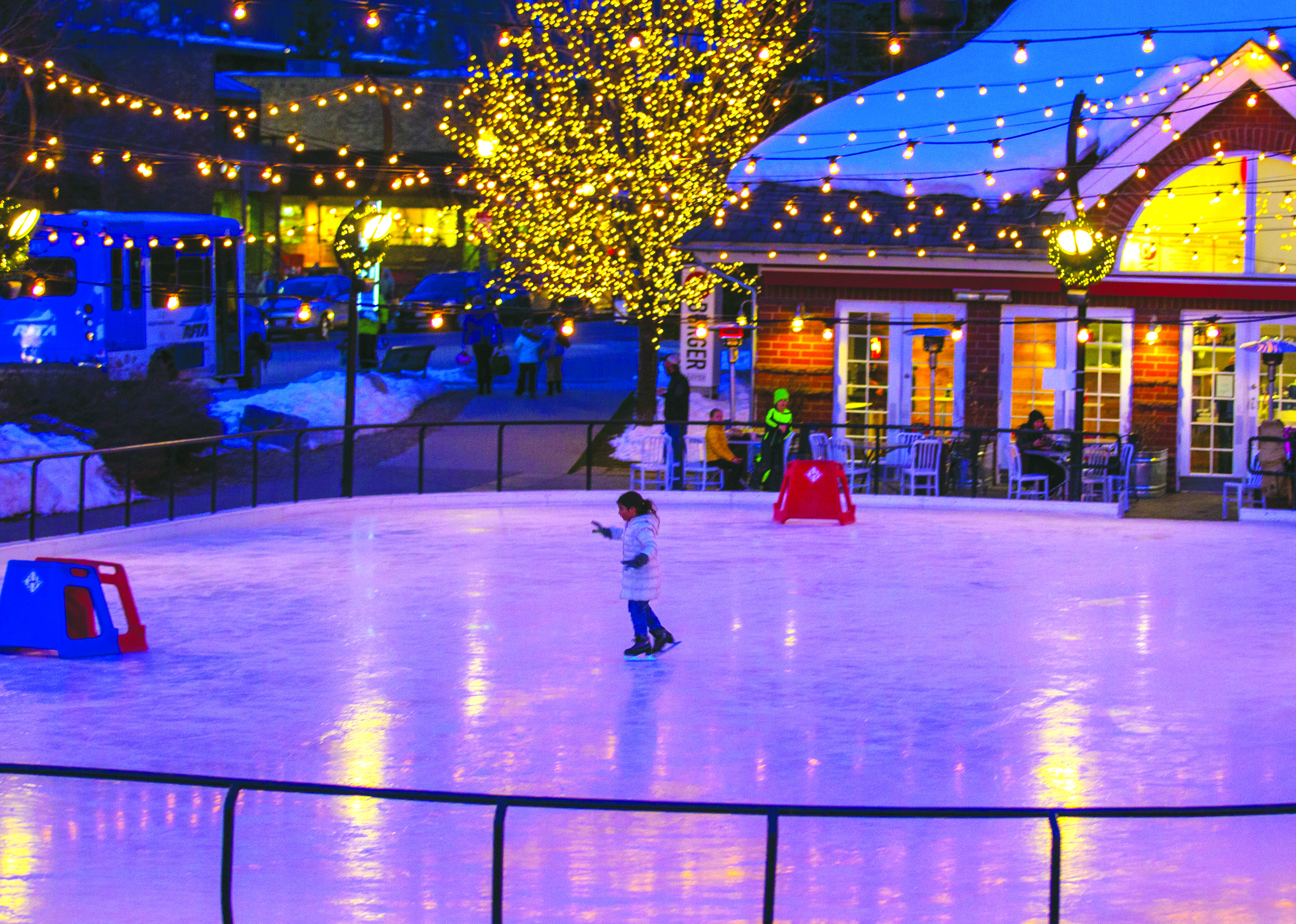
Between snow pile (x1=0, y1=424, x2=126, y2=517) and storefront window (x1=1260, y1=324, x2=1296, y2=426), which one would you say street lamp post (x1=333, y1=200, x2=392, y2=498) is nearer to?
snow pile (x1=0, y1=424, x2=126, y2=517)

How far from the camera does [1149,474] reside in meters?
22.7

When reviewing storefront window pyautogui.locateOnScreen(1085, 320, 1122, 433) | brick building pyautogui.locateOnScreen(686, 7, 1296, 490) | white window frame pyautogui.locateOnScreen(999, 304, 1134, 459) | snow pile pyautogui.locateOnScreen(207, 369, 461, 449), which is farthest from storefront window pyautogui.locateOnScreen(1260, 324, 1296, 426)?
snow pile pyautogui.locateOnScreen(207, 369, 461, 449)

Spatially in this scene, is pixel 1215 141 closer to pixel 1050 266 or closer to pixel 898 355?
pixel 1050 266

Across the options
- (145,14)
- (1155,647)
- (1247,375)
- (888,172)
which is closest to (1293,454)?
(1247,375)

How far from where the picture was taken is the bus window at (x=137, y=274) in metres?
27.2

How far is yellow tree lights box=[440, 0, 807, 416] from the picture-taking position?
26391mm

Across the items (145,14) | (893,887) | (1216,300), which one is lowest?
(893,887)

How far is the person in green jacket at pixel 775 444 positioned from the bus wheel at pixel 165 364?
408 inches

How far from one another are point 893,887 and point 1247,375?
18.8m

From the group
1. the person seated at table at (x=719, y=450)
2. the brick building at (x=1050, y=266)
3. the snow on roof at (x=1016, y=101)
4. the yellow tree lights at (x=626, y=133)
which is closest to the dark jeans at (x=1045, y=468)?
the brick building at (x=1050, y=266)

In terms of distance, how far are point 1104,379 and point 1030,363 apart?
1165 mm

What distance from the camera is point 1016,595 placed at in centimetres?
1362

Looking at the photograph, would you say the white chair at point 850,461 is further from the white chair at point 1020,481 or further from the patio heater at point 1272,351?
the patio heater at point 1272,351

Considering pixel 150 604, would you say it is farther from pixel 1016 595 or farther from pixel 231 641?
pixel 1016 595
